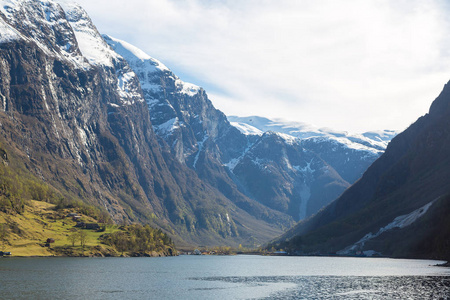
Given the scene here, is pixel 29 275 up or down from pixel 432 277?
down

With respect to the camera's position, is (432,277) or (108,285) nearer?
(108,285)

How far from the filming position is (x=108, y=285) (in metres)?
156

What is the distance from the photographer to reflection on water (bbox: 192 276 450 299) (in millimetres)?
134125

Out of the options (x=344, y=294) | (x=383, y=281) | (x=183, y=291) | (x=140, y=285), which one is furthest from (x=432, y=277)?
(x=140, y=285)

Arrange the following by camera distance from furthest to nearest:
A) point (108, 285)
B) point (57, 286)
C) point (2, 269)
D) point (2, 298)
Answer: point (2, 269)
point (108, 285)
point (57, 286)
point (2, 298)

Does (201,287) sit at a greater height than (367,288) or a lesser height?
lesser

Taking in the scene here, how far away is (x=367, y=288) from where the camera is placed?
154 metres

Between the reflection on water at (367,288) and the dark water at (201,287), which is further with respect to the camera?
the reflection on water at (367,288)

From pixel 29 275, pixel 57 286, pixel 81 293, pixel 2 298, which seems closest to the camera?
pixel 2 298

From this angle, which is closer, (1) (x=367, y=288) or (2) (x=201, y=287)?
(1) (x=367, y=288)

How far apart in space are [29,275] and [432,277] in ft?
475

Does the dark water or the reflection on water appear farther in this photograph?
the reflection on water

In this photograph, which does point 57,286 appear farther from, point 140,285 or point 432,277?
point 432,277

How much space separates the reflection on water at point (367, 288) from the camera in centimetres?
13412
